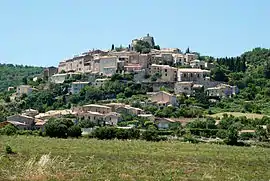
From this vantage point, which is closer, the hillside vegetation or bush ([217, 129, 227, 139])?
bush ([217, 129, 227, 139])

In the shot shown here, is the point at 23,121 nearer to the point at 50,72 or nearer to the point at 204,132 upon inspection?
the point at 204,132

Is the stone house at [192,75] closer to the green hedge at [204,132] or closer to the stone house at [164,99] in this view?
the stone house at [164,99]

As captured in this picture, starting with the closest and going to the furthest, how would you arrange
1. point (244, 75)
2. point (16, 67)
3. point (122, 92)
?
point (122, 92)
point (244, 75)
point (16, 67)

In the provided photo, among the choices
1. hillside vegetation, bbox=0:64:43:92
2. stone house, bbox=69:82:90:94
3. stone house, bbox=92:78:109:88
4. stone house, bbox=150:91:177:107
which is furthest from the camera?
hillside vegetation, bbox=0:64:43:92

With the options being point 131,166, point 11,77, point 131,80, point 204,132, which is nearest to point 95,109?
point 131,80

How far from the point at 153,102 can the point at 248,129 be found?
2476 cm

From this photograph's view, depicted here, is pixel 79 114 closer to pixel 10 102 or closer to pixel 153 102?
pixel 153 102

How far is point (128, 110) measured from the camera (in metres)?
80.7

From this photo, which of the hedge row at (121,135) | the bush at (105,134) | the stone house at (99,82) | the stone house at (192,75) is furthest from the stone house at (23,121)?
the stone house at (192,75)

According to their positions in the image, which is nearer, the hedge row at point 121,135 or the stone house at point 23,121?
the hedge row at point 121,135

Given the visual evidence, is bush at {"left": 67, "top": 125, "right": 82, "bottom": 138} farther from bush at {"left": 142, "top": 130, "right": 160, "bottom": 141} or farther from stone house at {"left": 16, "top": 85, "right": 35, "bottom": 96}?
stone house at {"left": 16, "top": 85, "right": 35, "bottom": 96}

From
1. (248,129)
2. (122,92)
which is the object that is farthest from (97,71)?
(248,129)

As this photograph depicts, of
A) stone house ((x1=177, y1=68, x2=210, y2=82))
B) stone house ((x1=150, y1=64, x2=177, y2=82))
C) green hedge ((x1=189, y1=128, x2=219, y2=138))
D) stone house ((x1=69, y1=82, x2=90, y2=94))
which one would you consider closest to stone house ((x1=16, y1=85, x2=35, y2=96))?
stone house ((x1=69, y1=82, x2=90, y2=94))

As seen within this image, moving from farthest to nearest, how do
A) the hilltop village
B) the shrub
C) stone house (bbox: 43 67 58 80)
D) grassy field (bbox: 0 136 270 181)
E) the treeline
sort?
stone house (bbox: 43 67 58 80), the treeline, the hilltop village, the shrub, grassy field (bbox: 0 136 270 181)
